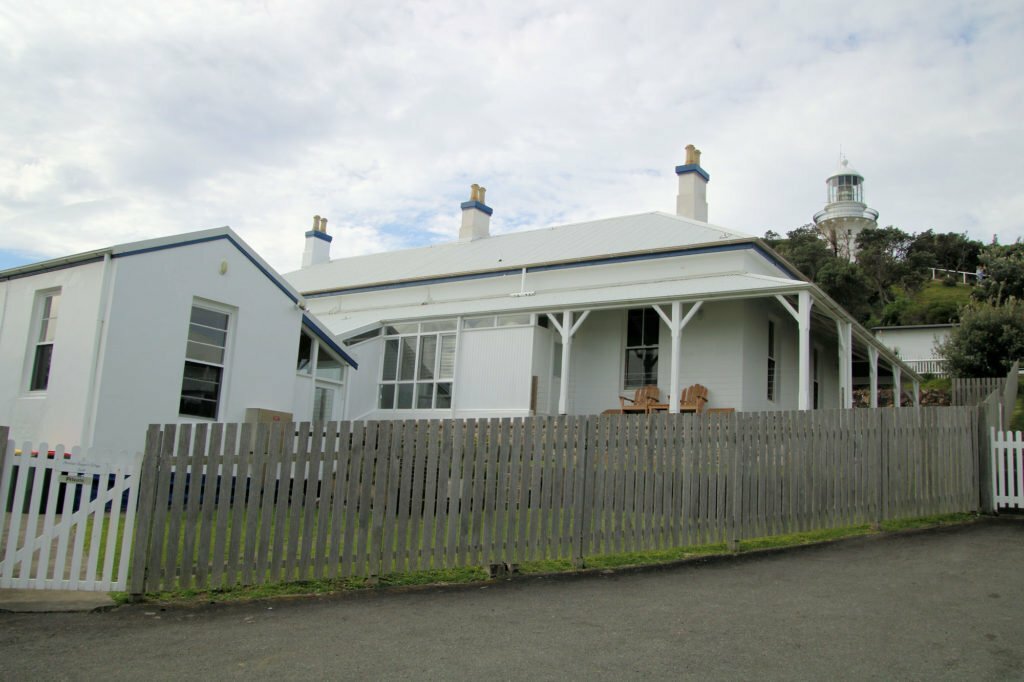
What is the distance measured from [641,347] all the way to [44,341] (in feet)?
40.9

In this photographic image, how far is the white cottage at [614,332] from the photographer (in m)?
17.2

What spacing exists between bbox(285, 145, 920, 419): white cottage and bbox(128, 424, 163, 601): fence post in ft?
34.8

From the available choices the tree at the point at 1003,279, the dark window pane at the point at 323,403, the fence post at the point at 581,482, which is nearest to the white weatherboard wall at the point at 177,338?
the dark window pane at the point at 323,403

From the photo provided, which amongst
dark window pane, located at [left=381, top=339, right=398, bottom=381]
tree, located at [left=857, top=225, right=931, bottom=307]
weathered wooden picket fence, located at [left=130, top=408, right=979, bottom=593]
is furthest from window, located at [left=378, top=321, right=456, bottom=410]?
tree, located at [left=857, top=225, right=931, bottom=307]

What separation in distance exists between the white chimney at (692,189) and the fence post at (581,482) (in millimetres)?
15175

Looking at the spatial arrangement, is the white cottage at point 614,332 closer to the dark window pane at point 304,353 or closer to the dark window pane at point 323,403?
the dark window pane at point 323,403

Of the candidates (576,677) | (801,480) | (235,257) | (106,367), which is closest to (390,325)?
(235,257)

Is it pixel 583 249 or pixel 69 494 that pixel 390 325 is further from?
pixel 69 494

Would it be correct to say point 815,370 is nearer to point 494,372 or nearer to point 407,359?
point 494,372

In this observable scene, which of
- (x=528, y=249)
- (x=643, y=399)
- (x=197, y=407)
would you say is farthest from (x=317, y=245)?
(x=197, y=407)

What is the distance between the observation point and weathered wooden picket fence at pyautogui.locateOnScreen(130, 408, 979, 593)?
653 centimetres

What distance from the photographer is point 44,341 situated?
40.6ft

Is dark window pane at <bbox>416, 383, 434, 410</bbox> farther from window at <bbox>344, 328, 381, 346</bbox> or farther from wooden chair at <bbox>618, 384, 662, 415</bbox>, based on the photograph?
wooden chair at <bbox>618, 384, 662, 415</bbox>

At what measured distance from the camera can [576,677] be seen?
4.57 metres
